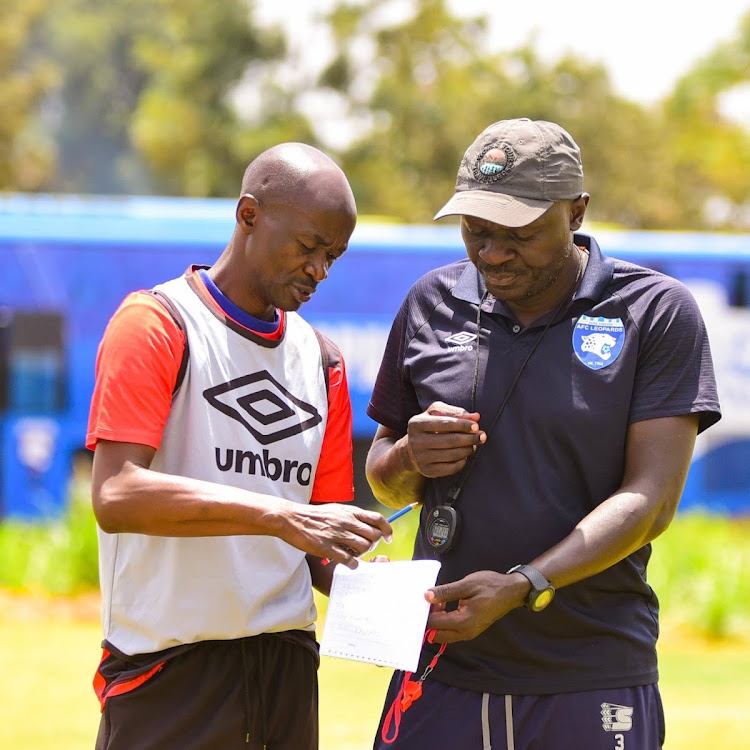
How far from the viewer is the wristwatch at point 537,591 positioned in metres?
2.82

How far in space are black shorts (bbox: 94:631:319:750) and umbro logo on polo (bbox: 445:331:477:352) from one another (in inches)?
34.2

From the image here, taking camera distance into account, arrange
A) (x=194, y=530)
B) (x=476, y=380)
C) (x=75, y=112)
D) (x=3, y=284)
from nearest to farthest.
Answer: (x=194, y=530)
(x=476, y=380)
(x=3, y=284)
(x=75, y=112)

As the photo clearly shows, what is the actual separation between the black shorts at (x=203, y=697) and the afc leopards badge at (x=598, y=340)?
3.50 ft

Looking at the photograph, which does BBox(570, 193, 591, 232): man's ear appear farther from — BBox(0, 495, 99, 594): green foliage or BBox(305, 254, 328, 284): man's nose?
BBox(0, 495, 99, 594): green foliage

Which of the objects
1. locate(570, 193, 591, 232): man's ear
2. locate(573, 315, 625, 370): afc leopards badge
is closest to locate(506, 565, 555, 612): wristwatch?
locate(573, 315, 625, 370): afc leopards badge

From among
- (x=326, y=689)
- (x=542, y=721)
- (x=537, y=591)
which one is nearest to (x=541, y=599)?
(x=537, y=591)

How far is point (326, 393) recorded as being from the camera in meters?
3.38

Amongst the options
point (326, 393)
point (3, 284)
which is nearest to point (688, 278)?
point (3, 284)

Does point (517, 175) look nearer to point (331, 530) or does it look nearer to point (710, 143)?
point (331, 530)

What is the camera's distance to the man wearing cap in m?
2.95

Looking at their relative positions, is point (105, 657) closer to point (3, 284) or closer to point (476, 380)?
point (476, 380)

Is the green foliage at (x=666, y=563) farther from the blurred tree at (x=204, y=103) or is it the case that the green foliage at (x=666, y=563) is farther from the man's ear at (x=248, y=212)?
the blurred tree at (x=204, y=103)

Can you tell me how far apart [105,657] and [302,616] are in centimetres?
52

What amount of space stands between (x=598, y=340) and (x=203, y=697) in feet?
4.33
